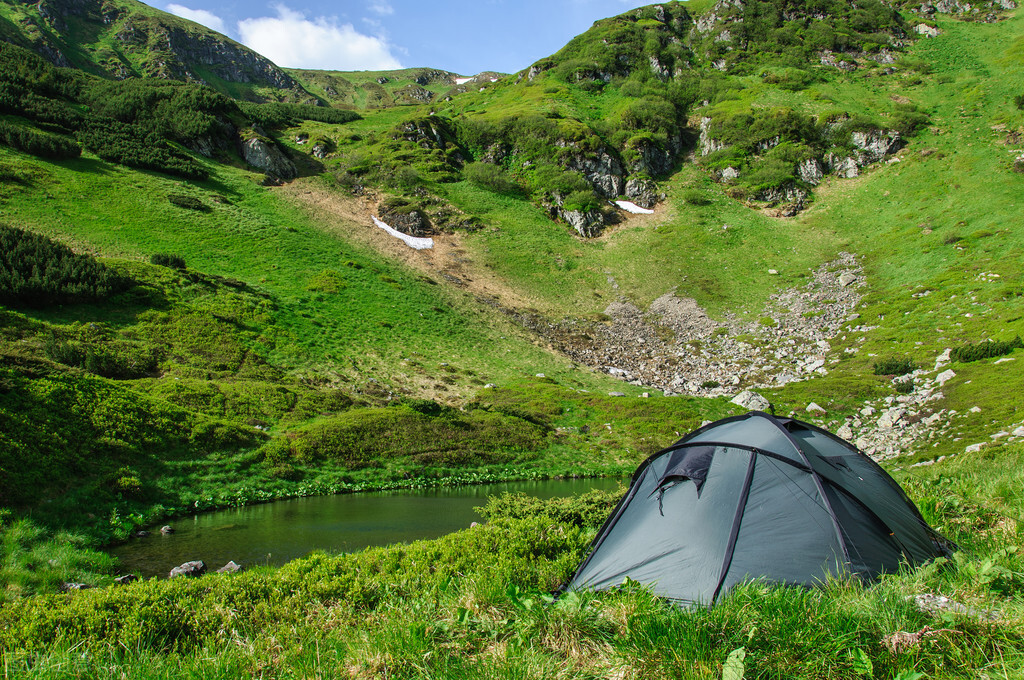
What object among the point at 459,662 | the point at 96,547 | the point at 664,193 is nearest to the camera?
the point at 459,662

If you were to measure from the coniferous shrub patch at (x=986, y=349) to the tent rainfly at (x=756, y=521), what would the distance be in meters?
27.2

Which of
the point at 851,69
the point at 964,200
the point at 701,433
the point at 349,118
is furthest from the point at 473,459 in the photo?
the point at 851,69

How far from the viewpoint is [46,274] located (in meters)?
24.1

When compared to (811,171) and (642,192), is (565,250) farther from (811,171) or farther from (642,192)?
(811,171)

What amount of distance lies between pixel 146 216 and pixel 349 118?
216ft

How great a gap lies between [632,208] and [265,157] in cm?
5064

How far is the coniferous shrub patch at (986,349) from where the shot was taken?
86.2 feet

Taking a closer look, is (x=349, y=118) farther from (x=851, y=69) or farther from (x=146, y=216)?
(x=851, y=69)

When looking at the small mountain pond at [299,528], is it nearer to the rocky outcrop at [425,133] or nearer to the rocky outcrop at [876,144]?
the rocky outcrop at [425,133]

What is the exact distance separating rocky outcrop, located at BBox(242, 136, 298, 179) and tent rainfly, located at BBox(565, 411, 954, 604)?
218 ft

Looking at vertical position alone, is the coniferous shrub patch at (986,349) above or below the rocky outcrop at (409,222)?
below

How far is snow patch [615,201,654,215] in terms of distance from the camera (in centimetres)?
6975

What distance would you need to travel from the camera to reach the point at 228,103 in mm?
66438

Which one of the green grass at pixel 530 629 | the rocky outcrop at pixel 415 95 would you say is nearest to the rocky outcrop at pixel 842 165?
the green grass at pixel 530 629
